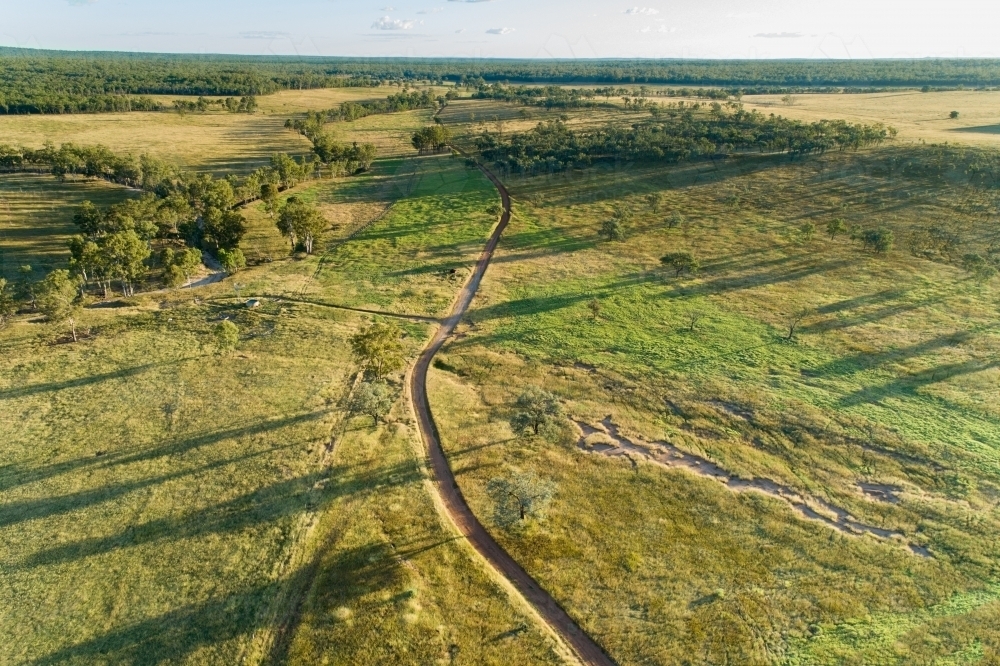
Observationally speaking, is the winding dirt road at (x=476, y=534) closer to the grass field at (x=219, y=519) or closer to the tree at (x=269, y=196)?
the grass field at (x=219, y=519)

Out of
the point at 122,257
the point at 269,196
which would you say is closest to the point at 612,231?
the point at 269,196

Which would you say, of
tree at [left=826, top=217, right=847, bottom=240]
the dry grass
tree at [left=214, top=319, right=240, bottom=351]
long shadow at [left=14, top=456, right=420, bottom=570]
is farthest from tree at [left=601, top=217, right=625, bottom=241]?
the dry grass

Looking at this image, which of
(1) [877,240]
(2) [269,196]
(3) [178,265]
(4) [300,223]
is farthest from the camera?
(2) [269,196]

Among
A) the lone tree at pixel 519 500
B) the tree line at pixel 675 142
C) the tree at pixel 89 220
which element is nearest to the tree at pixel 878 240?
the tree line at pixel 675 142

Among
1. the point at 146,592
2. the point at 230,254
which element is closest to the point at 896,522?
the point at 146,592

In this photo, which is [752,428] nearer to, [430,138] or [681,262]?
[681,262]

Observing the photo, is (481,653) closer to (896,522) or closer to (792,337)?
(896,522)
